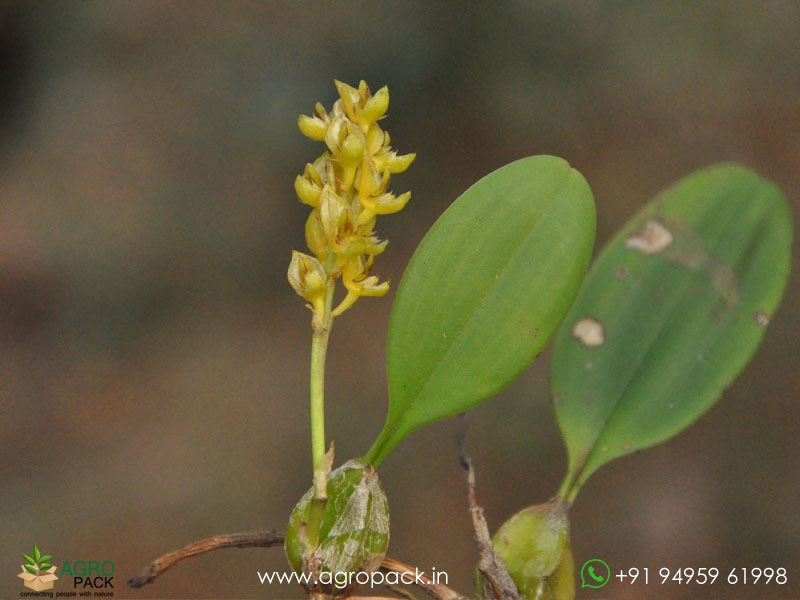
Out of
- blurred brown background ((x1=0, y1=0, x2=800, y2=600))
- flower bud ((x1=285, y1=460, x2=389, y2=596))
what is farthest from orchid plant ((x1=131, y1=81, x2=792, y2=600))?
blurred brown background ((x1=0, y1=0, x2=800, y2=600))

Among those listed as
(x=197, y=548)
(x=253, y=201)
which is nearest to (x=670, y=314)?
(x=197, y=548)

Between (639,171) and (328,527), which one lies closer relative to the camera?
(328,527)

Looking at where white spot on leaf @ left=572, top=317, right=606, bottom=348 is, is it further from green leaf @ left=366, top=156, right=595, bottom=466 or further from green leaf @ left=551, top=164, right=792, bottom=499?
green leaf @ left=366, top=156, right=595, bottom=466

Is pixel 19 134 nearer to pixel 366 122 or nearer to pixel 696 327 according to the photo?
pixel 366 122

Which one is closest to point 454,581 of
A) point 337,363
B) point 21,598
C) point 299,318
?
point 337,363

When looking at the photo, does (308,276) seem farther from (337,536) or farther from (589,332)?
(589,332)

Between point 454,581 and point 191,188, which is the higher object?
point 191,188
